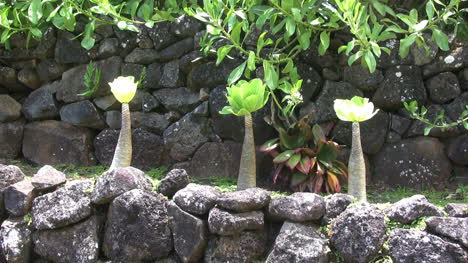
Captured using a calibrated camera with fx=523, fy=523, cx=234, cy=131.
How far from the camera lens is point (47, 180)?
310 centimetres

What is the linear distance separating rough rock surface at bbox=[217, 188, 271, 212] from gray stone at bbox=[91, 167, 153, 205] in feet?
1.81

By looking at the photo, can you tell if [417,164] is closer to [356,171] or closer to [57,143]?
[356,171]

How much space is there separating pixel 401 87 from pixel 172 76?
1.65 metres

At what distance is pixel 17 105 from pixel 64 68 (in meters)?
0.53

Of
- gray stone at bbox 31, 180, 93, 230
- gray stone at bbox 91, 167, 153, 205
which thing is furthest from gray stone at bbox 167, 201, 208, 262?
gray stone at bbox 31, 180, 93, 230

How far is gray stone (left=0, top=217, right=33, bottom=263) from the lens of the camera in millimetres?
3078

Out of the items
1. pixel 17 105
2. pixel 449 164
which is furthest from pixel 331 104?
pixel 17 105

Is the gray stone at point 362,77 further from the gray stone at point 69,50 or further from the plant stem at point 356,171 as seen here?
the gray stone at point 69,50

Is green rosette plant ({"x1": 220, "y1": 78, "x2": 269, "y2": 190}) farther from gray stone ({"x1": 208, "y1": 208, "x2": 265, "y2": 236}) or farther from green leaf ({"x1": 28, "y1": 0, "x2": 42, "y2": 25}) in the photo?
green leaf ({"x1": 28, "y1": 0, "x2": 42, "y2": 25})

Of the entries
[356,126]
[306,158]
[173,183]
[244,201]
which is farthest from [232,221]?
[356,126]

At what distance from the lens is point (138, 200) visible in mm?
2906

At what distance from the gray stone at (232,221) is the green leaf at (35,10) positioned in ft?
6.38

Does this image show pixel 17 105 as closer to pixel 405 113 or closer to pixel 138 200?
pixel 138 200

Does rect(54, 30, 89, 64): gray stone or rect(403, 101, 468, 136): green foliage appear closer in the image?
rect(403, 101, 468, 136): green foliage
